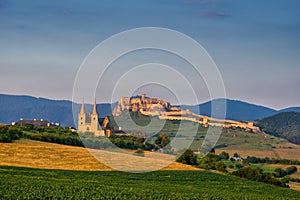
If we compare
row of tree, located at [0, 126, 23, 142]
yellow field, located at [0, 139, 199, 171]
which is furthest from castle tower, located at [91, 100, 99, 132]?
yellow field, located at [0, 139, 199, 171]

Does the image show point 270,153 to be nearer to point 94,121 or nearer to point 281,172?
point 281,172

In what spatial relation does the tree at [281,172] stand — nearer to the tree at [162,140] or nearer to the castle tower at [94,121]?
the tree at [162,140]

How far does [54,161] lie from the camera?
70250 mm

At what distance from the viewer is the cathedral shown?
125 metres

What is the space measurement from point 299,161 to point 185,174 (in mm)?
98467

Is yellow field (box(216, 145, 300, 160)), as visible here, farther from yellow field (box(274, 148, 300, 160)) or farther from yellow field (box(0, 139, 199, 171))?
yellow field (box(0, 139, 199, 171))

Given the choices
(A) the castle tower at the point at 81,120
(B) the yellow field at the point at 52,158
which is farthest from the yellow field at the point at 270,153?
(B) the yellow field at the point at 52,158

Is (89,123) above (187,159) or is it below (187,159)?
above

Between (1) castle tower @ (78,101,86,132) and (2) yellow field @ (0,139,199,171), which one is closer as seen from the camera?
(2) yellow field @ (0,139,199,171)

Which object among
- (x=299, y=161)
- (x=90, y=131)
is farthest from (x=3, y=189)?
(x=299, y=161)

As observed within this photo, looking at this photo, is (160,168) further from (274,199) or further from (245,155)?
(245,155)

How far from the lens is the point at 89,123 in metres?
135

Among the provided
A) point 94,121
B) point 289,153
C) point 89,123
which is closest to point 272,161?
point 289,153

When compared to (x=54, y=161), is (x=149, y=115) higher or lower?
higher
